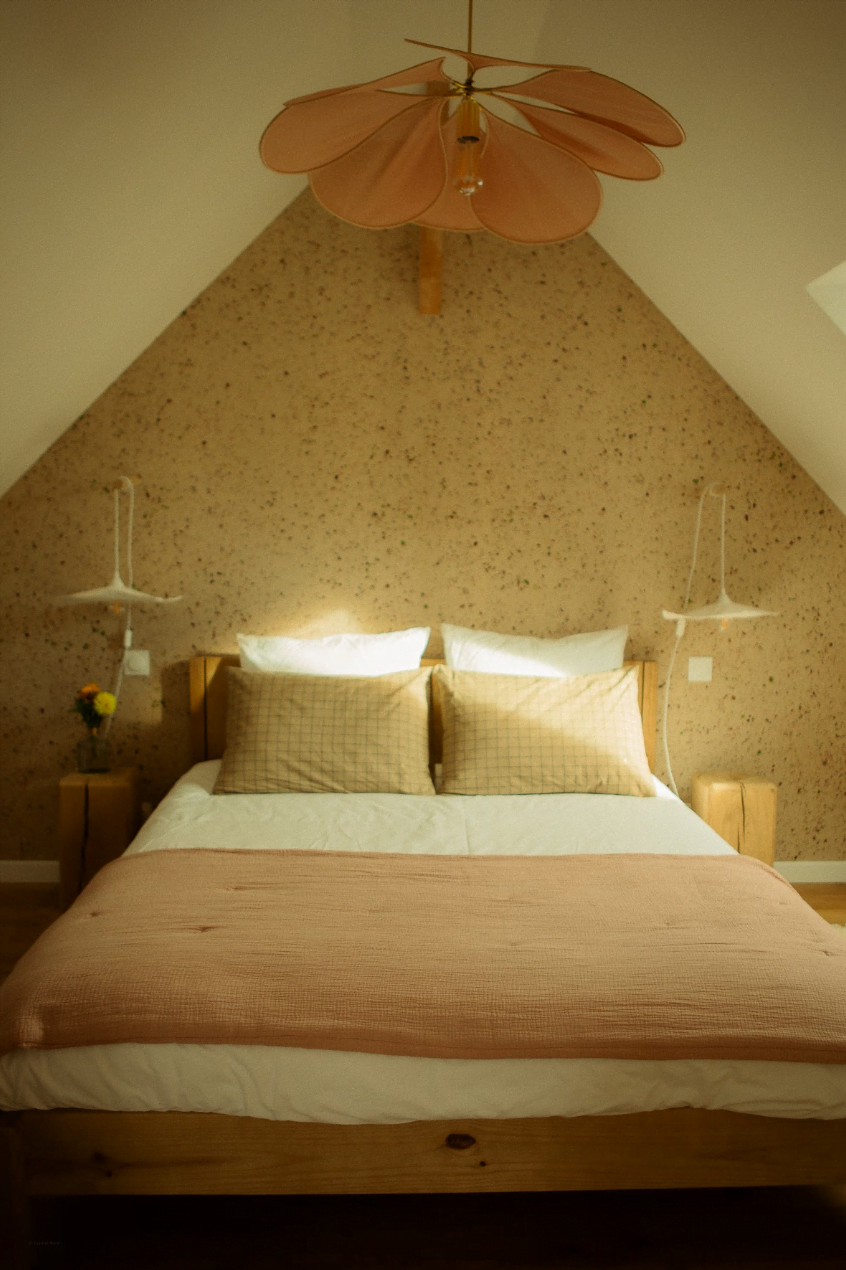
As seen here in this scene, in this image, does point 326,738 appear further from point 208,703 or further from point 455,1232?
point 455,1232

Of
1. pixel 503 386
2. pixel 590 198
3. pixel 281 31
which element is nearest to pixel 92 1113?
pixel 590 198

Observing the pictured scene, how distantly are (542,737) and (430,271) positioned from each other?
5.44 feet

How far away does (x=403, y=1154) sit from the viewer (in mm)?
1484

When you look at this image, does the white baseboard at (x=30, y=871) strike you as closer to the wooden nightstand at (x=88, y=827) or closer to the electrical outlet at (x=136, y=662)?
the wooden nightstand at (x=88, y=827)

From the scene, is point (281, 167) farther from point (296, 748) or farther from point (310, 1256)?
point (310, 1256)

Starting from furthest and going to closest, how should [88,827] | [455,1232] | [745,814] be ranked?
[745,814]
[88,827]
[455,1232]

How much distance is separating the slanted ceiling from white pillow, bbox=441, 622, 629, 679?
40.3 inches

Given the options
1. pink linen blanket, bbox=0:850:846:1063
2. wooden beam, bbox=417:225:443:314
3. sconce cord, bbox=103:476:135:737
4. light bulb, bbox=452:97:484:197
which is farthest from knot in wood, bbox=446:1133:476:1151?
wooden beam, bbox=417:225:443:314

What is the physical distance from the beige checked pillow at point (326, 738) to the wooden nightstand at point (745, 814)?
1.05 m

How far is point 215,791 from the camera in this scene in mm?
2713

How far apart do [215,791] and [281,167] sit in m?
1.78

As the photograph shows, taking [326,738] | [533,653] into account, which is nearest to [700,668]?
[533,653]

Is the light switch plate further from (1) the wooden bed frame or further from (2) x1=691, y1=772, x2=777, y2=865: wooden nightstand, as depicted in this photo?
(1) the wooden bed frame

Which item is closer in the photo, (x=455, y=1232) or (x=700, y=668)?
(x=455, y=1232)
